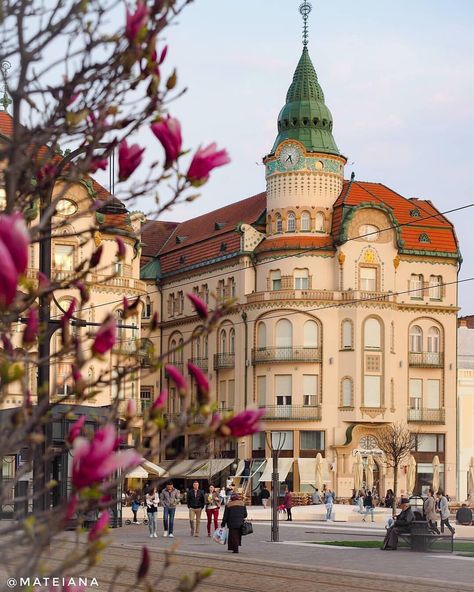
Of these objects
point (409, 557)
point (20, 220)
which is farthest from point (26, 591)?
point (409, 557)

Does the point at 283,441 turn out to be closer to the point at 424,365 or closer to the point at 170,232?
the point at 424,365

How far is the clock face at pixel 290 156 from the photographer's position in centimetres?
7119

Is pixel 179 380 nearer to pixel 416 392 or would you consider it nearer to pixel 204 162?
pixel 204 162

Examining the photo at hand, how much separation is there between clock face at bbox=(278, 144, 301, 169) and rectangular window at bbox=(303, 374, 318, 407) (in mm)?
11762

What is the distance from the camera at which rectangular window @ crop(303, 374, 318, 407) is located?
71.1 metres

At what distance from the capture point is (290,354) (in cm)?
7119

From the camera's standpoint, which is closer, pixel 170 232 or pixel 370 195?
pixel 370 195

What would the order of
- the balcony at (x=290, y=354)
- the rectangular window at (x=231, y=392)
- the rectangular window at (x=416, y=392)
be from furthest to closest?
1. the rectangular window at (x=416, y=392)
2. the rectangular window at (x=231, y=392)
3. the balcony at (x=290, y=354)

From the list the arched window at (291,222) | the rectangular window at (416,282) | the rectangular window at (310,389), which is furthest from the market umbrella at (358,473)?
the arched window at (291,222)

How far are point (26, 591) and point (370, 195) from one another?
70592 millimetres

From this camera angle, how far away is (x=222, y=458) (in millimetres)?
73375

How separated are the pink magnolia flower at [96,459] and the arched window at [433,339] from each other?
72.2 m

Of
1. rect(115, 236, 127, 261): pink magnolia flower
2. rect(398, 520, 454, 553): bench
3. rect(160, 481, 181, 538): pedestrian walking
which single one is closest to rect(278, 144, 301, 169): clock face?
rect(160, 481, 181, 538): pedestrian walking

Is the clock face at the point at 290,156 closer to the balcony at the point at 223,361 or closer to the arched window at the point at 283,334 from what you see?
the arched window at the point at 283,334
